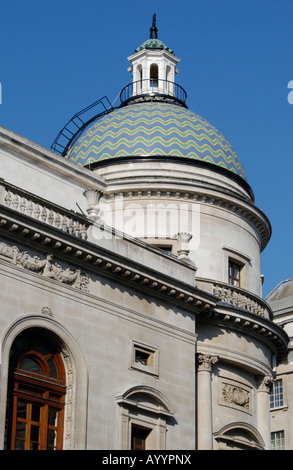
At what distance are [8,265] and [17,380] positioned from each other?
10.6 ft

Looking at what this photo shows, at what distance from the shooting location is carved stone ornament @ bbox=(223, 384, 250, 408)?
35219 millimetres

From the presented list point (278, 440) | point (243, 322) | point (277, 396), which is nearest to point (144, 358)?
point (243, 322)

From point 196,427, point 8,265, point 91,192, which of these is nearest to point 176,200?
point 91,192

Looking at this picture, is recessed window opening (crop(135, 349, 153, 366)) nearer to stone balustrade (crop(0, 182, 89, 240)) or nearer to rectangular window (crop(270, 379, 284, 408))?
stone balustrade (crop(0, 182, 89, 240))

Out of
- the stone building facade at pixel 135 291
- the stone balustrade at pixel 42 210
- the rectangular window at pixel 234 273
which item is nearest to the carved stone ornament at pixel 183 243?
the stone building facade at pixel 135 291

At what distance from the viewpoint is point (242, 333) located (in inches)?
1420

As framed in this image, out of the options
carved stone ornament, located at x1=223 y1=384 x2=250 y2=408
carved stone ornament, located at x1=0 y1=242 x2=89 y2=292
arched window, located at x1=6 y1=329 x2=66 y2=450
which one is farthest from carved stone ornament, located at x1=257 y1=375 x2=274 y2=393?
arched window, located at x1=6 y1=329 x2=66 y2=450

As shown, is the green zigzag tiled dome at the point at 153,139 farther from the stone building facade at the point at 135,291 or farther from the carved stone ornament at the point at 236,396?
the carved stone ornament at the point at 236,396

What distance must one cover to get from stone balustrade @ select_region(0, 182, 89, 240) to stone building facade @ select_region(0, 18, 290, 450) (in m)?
0.05

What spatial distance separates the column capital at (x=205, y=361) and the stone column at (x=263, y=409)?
10.9 ft

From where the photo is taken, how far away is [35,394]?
92.3 feet

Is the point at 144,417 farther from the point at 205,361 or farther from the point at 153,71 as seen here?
the point at 153,71

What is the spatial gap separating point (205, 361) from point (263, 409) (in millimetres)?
4029

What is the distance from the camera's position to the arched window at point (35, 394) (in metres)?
27.3
